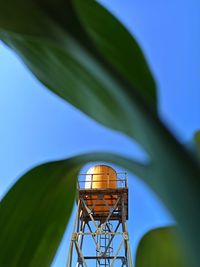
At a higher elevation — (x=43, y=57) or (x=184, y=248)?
(x=43, y=57)

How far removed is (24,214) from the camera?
0.22m

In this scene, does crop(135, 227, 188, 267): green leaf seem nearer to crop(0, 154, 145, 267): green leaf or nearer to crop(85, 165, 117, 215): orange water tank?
crop(0, 154, 145, 267): green leaf

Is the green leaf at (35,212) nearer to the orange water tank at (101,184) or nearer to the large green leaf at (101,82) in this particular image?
the large green leaf at (101,82)

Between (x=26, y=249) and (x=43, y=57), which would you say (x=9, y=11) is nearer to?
(x=43, y=57)

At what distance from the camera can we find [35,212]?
22 cm

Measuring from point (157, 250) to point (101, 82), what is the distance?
0.43ft

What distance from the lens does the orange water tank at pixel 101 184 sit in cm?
552

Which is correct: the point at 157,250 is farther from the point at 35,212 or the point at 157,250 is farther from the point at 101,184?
the point at 101,184

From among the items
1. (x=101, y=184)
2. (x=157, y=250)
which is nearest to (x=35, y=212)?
(x=157, y=250)

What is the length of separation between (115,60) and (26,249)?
5.6 inches

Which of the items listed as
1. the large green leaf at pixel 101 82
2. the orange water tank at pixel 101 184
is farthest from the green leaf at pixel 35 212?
the orange water tank at pixel 101 184

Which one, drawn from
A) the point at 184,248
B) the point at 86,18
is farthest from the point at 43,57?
the point at 184,248

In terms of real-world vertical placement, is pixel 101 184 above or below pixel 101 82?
above

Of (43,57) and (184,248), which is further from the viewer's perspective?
(43,57)
